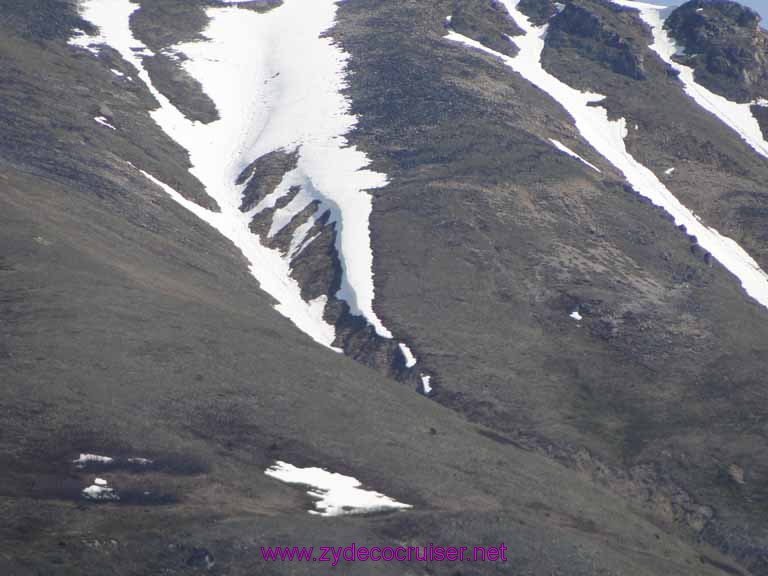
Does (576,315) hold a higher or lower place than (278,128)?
higher

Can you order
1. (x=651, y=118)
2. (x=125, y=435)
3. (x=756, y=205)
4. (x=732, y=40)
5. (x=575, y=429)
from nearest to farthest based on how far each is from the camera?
(x=125, y=435) → (x=575, y=429) → (x=756, y=205) → (x=651, y=118) → (x=732, y=40)

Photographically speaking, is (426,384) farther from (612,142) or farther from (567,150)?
(612,142)

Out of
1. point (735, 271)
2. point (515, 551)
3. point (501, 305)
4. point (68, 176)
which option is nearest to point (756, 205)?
point (735, 271)

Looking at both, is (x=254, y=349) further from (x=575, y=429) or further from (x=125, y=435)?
(x=575, y=429)

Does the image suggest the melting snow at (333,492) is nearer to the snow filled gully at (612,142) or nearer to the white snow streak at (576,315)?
the white snow streak at (576,315)

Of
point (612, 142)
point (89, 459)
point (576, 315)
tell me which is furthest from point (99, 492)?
point (612, 142)
